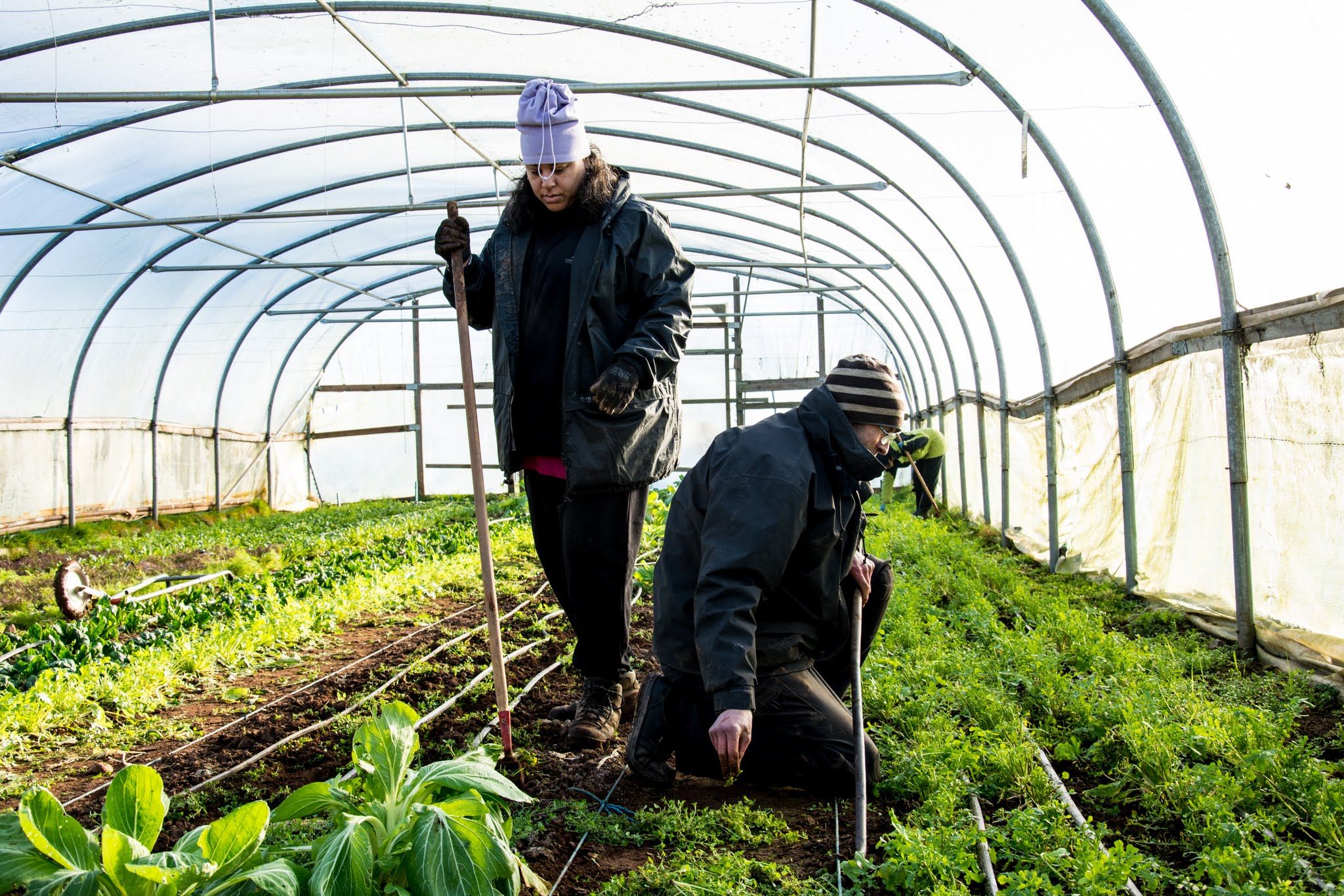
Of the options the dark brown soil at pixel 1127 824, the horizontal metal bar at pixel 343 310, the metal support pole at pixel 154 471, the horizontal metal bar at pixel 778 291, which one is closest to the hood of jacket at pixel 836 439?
the dark brown soil at pixel 1127 824

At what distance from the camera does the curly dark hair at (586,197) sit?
11.8ft

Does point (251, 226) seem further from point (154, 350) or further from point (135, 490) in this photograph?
point (135, 490)

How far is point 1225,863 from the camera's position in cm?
244

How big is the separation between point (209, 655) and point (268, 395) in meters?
13.3

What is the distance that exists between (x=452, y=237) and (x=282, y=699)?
2.29m

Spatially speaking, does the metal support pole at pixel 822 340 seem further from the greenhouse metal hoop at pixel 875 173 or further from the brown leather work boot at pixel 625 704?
the brown leather work boot at pixel 625 704

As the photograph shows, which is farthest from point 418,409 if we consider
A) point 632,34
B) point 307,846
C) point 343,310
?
point 307,846

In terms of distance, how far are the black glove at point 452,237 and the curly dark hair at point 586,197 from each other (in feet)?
0.69

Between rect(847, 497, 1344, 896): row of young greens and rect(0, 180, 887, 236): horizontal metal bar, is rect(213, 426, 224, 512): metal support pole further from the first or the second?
rect(847, 497, 1344, 896): row of young greens

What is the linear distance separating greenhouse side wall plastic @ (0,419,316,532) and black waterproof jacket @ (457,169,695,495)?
34.4 ft

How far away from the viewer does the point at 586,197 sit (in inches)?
141

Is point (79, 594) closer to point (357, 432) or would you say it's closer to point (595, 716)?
point (595, 716)

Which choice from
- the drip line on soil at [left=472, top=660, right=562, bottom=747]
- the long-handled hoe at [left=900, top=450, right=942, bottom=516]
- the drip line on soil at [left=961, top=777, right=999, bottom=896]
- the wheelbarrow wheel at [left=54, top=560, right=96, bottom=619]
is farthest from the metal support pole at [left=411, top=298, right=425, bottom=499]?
the drip line on soil at [left=961, top=777, right=999, bottom=896]

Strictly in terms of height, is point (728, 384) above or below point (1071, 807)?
above
